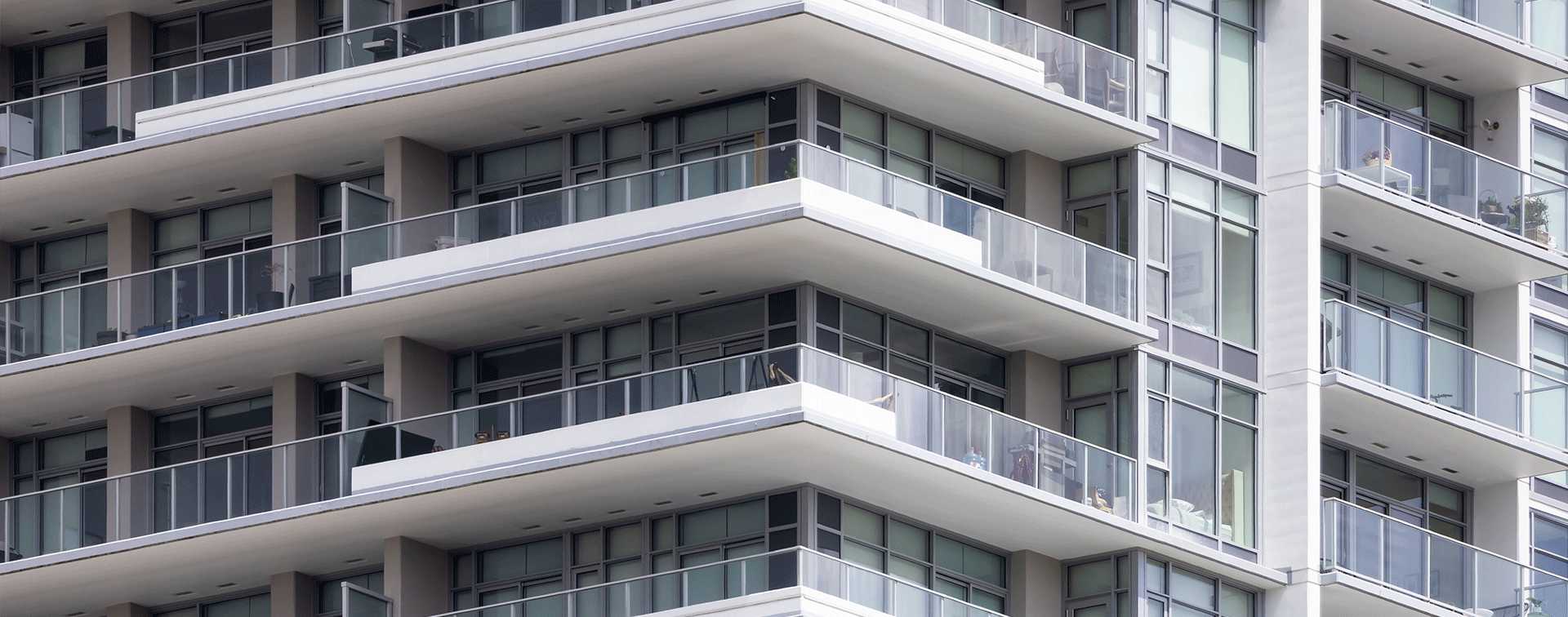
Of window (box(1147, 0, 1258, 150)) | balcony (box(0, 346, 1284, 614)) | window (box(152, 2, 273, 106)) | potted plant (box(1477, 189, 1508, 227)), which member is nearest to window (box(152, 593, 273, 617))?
balcony (box(0, 346, 1284, 614))

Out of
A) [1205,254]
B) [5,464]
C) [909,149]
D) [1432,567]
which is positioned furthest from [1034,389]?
[5,464]

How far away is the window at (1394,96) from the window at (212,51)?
1610 cm

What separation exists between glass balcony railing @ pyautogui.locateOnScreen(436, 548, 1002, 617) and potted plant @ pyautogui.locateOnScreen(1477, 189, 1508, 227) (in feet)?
39.6

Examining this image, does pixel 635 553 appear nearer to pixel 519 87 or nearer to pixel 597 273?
pixel 597 273

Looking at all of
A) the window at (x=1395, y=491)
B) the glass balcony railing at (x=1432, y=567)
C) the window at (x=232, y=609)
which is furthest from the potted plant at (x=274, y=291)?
the window at (x=1395, y=491)

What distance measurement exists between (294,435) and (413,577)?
10.4ft

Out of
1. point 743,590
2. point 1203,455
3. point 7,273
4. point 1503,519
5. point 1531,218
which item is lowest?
point 743,590

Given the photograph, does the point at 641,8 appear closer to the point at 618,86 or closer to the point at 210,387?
the point at 618,86

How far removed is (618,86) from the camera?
55375 mm

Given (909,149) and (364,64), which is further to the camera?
(364,64)

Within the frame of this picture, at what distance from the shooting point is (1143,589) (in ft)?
181

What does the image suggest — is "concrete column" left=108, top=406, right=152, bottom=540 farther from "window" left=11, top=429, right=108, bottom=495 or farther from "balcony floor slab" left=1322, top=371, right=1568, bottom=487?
"balcony floor slab" left=1322, top=371, right=1568, bottom=487

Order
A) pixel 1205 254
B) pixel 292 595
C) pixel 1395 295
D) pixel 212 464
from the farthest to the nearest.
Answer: pixel 1395 295
pixel 1205 254
pixel 292 595
pixel 212 464

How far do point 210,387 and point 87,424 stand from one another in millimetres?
2438
